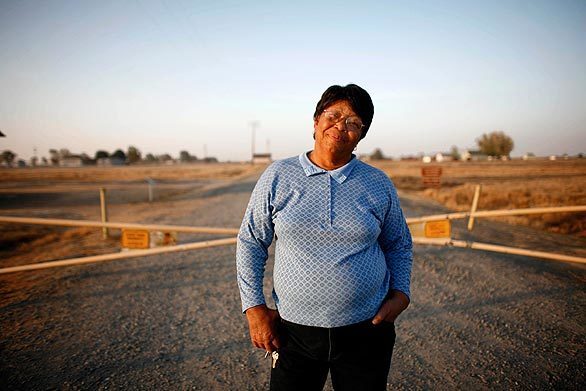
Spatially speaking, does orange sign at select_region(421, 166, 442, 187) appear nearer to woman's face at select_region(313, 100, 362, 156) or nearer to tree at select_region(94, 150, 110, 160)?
woman's face at select_region(313, 100, 362, 156)

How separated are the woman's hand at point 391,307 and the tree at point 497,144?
10651 cm

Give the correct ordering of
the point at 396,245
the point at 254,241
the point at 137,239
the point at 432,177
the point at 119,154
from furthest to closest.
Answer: the point at 119,154 → the point at 432,177 → the point at 137,239 → the point at 396,245 → the point at 254,241

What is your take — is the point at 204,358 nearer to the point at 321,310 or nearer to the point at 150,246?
the point at 150,246

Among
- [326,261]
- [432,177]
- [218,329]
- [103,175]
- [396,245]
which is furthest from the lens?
[103,175]

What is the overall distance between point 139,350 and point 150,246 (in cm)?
125

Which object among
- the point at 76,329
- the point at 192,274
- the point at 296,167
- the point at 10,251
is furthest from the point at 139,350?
the point at 10,251

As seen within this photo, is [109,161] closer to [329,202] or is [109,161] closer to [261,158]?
[261,158]

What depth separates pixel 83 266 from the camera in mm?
5047

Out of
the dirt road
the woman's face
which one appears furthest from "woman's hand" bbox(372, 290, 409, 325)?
the dirt road

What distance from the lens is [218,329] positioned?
3.20m

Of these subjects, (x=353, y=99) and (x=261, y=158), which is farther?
(x=261, y=158)

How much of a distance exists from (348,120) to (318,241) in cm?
63

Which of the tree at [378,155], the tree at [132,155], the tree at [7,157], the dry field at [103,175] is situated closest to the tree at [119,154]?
the tree at [132,155]

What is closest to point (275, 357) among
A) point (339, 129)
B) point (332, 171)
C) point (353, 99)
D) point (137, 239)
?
point (332, 171)
